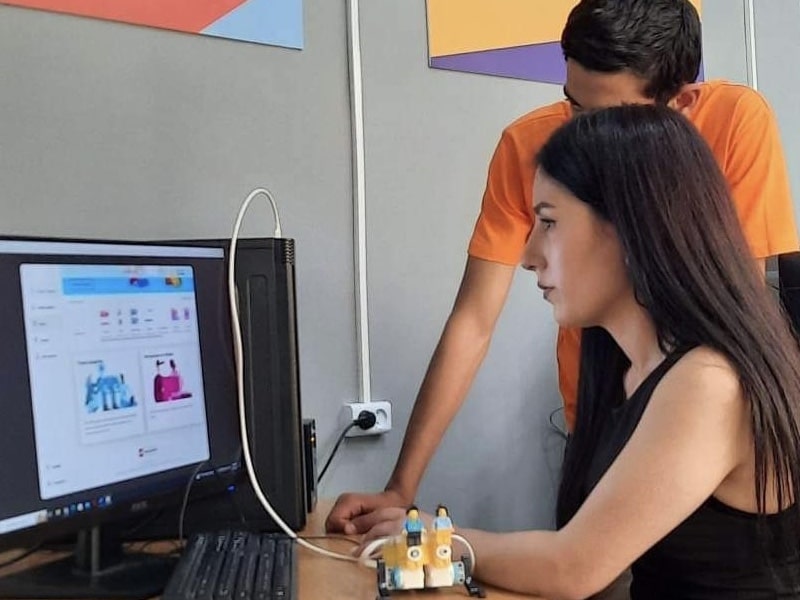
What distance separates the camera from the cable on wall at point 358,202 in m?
1.71

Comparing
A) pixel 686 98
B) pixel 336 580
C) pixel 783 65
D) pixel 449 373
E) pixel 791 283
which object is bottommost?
pixel 336 580

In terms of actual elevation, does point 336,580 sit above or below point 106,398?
below

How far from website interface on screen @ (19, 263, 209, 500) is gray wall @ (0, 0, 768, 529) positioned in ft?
1.51

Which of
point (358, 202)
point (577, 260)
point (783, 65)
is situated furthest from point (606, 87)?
point (783, 65)

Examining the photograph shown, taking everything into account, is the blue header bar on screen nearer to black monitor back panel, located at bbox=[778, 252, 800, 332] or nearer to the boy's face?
the boy's face

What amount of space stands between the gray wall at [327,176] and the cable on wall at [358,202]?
0.05 ft

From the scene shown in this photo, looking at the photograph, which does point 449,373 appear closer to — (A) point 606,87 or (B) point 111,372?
(A) point 606,87

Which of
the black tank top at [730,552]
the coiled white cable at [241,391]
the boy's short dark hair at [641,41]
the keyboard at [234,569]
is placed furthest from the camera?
the boy's short dark hair at [641,41]

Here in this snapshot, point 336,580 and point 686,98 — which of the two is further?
point 686,98

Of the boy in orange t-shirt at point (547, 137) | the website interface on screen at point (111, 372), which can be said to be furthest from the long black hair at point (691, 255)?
→ the website interface on screen at point (111, 372)

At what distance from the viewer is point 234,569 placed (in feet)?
3.17

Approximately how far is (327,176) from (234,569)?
0.91 m

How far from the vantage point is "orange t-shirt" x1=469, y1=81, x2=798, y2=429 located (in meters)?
1.38

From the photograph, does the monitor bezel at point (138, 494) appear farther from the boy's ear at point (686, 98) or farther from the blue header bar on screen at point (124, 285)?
the boy's ear at point (686, 98)
